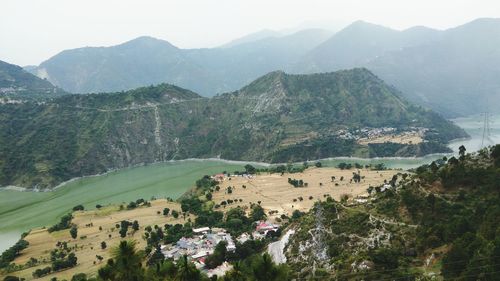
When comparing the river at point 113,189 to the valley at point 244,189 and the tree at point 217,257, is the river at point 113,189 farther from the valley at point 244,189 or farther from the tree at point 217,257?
the tree at point 217,257

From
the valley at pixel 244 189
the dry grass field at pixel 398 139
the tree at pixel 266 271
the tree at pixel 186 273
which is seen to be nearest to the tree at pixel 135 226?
the valley at pixel 244 189

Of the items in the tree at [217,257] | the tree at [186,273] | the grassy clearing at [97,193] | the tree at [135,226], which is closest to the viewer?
the tree at [186,273]

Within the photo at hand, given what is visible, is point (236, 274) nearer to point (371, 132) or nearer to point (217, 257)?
point (217, 257)

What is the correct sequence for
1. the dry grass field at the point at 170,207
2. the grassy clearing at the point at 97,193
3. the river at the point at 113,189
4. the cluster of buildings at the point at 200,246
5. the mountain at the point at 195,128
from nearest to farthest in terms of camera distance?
the cluster of buildings at the point at 200,246 < the dry grass field at the point at 170,207 < the grassy clearing at the point at 97,193 < the river at the point at 113,189 < the mountain at the point at 195,128

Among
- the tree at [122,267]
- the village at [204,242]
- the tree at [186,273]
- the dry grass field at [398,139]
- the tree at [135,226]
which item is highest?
the tree at [122,267]

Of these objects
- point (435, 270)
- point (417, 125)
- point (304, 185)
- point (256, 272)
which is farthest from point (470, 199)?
point (417, 125)

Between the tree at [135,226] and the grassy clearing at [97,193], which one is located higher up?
the tree at [135,226]

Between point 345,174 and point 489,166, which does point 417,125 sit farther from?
point 489,166

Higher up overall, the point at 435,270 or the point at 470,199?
the point at 470,199
